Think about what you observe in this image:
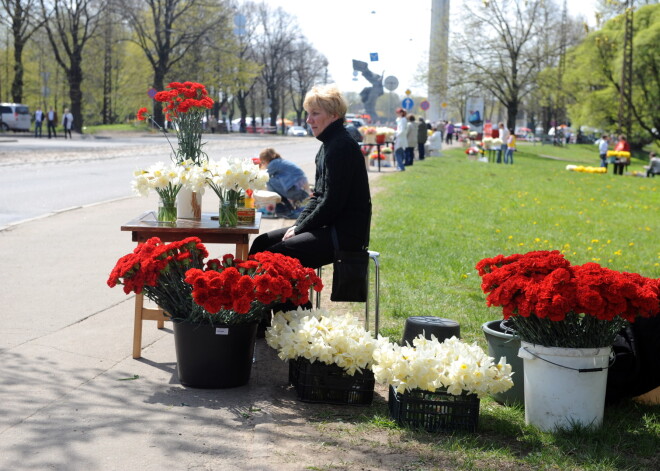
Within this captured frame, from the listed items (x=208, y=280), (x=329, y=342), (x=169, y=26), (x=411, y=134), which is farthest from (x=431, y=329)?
(x=169, y=26)

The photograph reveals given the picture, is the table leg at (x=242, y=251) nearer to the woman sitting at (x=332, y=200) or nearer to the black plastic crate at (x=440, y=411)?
the woman sitting at (x=332, y=200)

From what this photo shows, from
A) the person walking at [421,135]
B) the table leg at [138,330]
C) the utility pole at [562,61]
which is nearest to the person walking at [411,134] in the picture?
the person walking at [421,135]

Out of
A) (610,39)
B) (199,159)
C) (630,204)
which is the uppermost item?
(610,39)

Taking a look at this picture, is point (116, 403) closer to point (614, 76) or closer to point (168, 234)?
point (168, 234)

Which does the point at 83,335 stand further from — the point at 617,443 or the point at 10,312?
the point at 617,443

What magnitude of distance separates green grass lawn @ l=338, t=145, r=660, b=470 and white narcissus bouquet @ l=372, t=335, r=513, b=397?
249mm

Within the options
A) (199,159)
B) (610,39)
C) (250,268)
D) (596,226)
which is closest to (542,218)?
(596,226)

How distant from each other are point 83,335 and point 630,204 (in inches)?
743

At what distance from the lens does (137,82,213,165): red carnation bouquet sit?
23.3 feet

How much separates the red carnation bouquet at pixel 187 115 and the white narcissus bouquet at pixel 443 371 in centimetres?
276

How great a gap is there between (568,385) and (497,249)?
8.15 metres

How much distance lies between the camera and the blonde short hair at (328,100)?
6.62 meters

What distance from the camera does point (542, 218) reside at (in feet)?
58.9

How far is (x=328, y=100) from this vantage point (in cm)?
663
